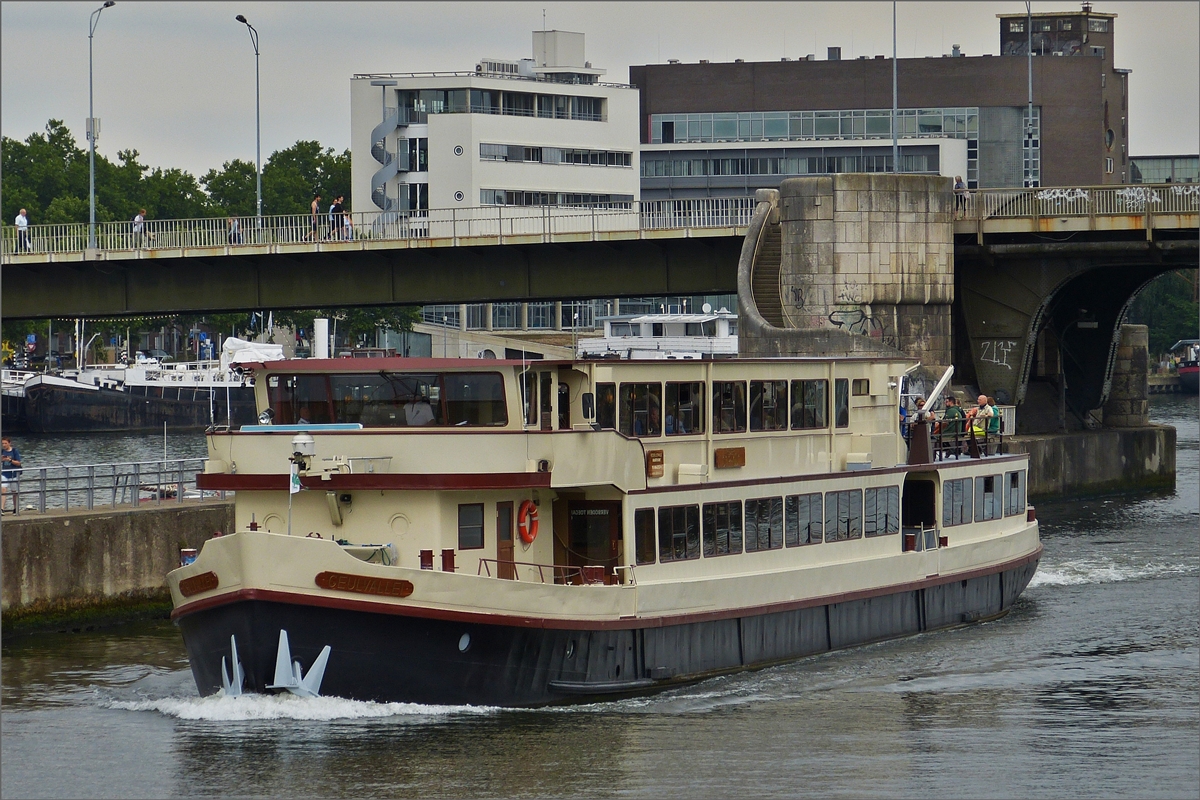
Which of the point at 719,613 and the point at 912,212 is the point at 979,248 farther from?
the point at 719,613

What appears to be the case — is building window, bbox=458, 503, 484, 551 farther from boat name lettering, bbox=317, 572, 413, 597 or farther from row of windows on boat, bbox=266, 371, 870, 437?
boat name lettering, bbox=317, 572, 413, 597

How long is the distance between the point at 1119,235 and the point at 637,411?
31.2m

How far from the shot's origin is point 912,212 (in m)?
55.6

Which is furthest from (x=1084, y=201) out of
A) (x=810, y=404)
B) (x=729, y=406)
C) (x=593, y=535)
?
(x=593, y=535)

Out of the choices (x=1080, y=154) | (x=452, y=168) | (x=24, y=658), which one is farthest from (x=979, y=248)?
(x=1080, y=154)

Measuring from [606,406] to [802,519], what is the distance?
4926 mm

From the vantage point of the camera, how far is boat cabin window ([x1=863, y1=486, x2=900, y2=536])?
32.4 m

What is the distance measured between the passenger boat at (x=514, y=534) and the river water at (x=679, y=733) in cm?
66

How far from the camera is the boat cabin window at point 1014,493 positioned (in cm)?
3759

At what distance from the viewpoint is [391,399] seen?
2683 centimetres

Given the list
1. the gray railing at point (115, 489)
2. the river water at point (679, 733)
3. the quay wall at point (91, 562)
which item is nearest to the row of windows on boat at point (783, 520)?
the river water at point (679, 733)

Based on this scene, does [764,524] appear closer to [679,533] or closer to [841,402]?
[679,533]

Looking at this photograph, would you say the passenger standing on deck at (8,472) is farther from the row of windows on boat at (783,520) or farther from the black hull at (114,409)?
the black hull at (114,409)

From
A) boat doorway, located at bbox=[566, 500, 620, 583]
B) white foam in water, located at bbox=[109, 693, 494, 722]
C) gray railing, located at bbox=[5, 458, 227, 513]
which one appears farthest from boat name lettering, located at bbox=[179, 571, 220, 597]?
gray railing, located at bbox=[5, 458, 227, 513]
